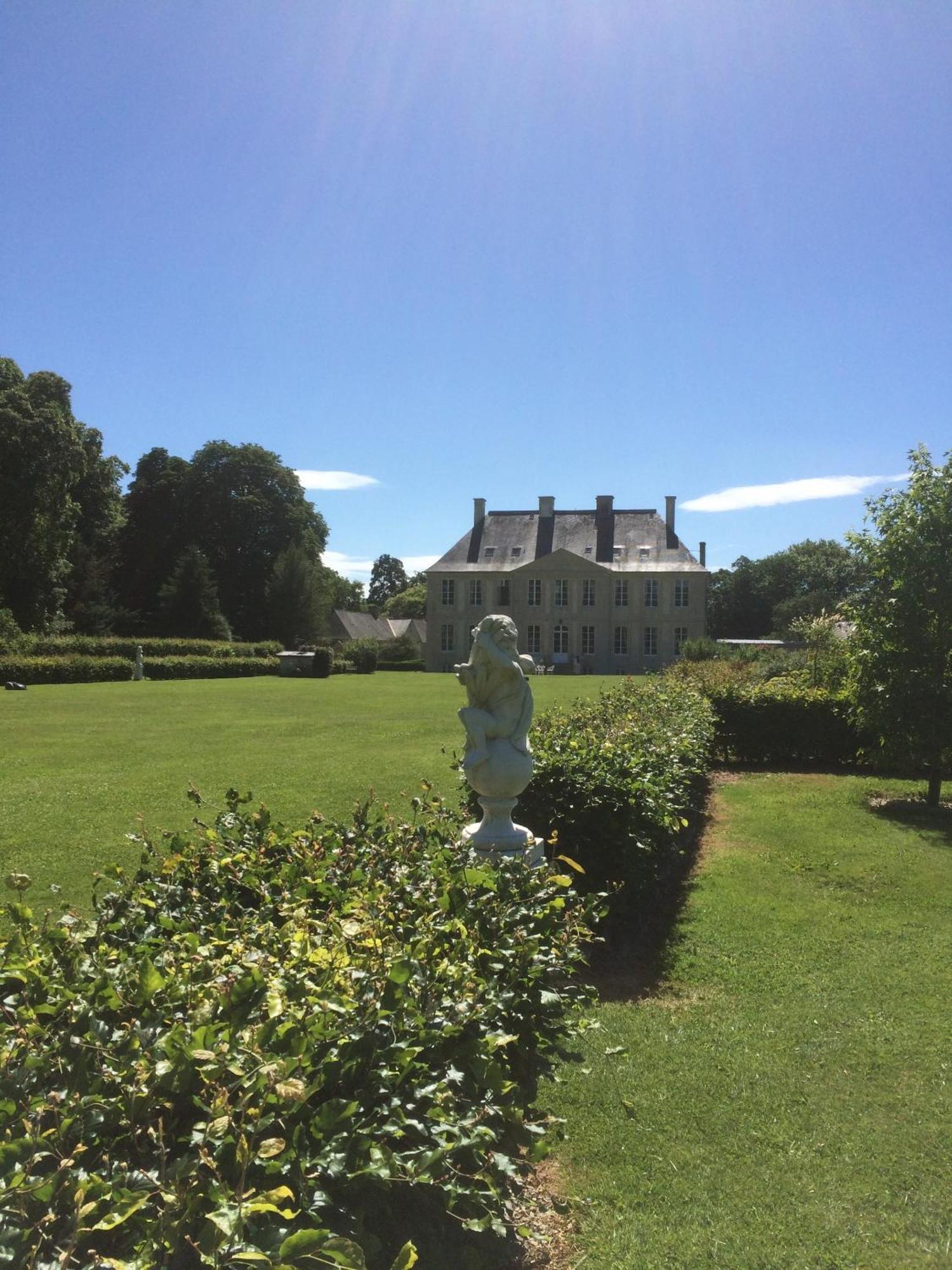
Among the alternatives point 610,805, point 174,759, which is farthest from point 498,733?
point 174,759

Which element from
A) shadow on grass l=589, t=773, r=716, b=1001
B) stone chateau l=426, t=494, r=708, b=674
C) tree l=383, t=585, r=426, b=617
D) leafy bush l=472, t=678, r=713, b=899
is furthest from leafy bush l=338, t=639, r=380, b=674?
tree l=383, t=585, r=426, b=617

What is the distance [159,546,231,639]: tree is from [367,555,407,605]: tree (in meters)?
51.0

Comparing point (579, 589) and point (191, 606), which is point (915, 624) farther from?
point (191, 606)

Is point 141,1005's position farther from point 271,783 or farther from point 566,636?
point 566,636

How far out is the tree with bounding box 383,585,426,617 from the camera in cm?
8975

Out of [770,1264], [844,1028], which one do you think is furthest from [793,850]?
[770,1264]

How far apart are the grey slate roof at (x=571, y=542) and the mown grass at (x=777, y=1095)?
48.1 meters

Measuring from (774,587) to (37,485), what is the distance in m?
63.7

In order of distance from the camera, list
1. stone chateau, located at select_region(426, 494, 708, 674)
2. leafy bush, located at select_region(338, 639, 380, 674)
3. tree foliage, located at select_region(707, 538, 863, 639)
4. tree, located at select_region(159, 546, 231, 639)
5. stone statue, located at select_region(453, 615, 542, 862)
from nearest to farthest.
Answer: stone statue, located at select_region(453, 615, 542, 862) < leafy bush, located at select_region(338, 639, 380, 674) < tree, located at select_region(159, 546, 231, 639) < stone chateau, located at select_region(426, 494, 708, 674) < tree foliage, located at select_region(707, 538, 863, 639)

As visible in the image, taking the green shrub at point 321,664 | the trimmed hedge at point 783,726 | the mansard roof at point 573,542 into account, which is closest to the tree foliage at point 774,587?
the mansard roof at point 573,542

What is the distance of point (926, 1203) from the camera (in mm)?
3332

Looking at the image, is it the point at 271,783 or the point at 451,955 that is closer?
the point at 451,955

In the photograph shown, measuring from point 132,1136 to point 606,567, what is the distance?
175 feet

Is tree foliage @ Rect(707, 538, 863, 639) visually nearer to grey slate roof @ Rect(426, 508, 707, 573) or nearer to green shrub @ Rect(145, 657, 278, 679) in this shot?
grey slate roof @ Rect(426, 508, 707, 573)
